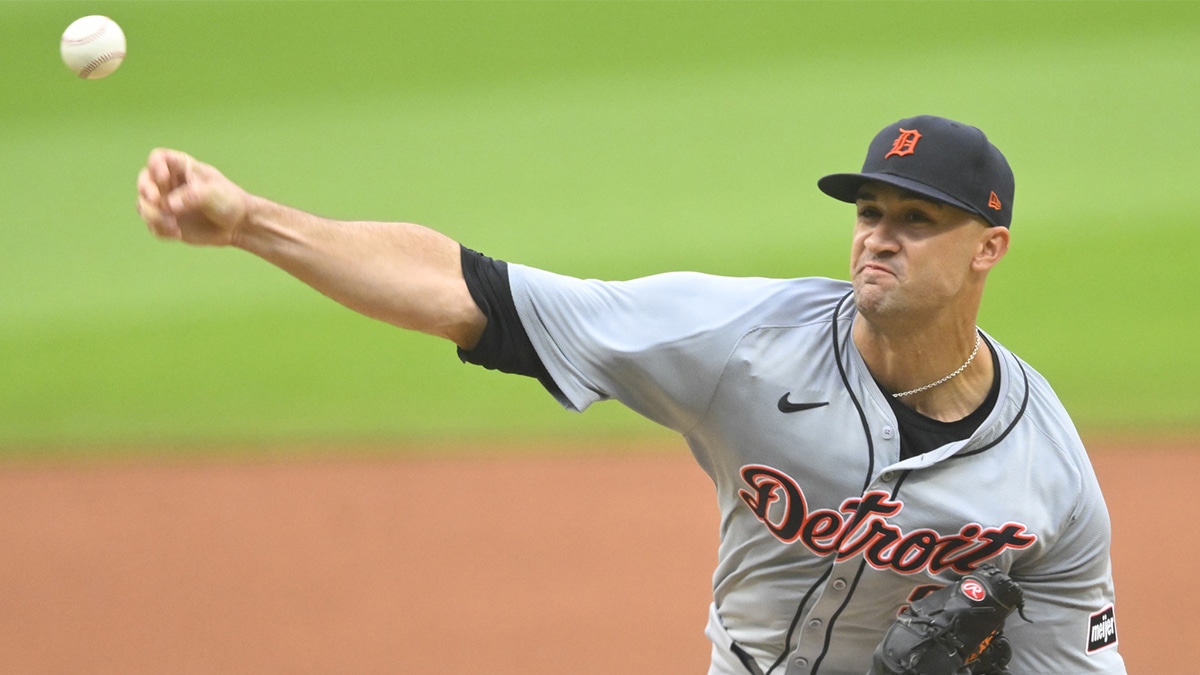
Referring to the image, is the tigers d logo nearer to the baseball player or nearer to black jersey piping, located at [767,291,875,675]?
the baseball player

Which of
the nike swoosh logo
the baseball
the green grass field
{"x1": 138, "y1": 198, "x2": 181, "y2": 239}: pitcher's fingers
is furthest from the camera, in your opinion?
the green grass field

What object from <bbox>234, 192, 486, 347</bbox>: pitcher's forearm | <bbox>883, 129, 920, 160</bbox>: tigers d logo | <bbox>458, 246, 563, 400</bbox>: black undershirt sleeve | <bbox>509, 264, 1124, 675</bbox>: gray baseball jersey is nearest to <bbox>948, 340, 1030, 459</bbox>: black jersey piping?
<bbox>509, 264, 1124, 675</bbox>: gray baseball jersey

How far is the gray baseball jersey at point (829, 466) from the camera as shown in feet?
8.70

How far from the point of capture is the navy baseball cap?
2.67m

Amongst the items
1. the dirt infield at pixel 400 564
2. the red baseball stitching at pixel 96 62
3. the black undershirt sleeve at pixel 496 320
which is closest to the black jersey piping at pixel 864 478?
the black undershirt sleeve at pixel 496 320

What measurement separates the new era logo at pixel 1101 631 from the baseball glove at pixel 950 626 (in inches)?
11.3

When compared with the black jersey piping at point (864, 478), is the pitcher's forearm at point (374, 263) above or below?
above

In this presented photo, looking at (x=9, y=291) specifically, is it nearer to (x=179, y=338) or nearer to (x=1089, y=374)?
(x=179, y=338)

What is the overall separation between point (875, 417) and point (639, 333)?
0.54 m

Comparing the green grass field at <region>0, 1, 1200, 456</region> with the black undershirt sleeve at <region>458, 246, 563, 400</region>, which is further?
the green grass field at <region>0, 1, 1200, 456</region>

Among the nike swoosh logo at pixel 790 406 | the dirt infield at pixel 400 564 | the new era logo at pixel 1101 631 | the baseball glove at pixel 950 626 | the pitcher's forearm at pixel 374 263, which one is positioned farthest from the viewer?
the dirt infield at pixel 400 564

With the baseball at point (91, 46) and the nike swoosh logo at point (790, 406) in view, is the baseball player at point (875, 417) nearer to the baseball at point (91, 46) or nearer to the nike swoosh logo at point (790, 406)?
the nike swoosh logo at point (790, 406)

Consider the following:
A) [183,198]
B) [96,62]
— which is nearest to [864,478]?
[183,198]

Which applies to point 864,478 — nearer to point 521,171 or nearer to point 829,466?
point 829,466
